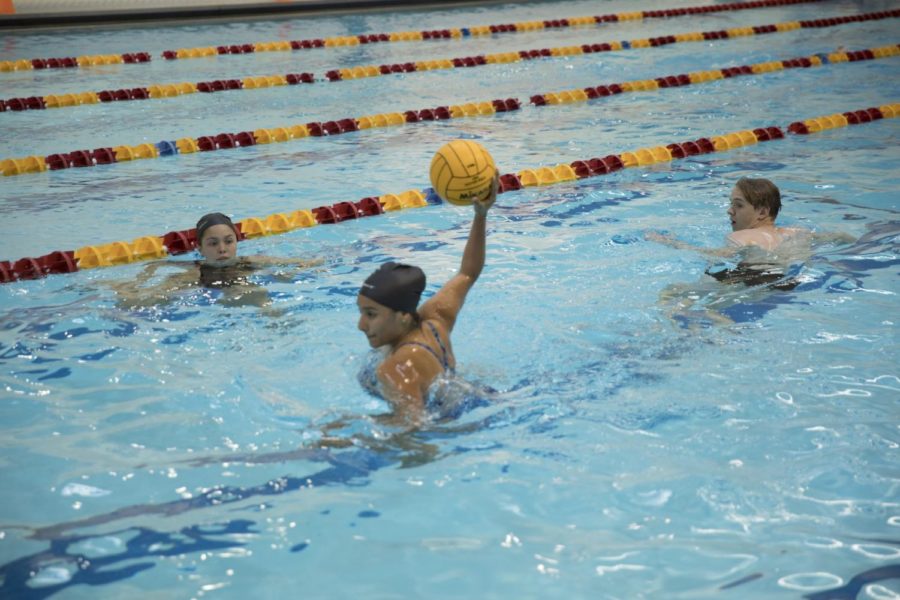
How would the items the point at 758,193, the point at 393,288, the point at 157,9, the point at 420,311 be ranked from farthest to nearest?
1. the point at 157,9
2. the point at 758,193
3. the point at 420,311
4. the point at 393,288

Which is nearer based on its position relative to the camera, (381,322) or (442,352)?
(381,322)

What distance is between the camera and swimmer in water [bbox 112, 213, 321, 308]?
5012 mm

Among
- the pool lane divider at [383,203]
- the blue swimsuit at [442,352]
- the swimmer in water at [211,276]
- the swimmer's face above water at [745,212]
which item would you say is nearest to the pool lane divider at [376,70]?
the pool lane divider at [383,203]

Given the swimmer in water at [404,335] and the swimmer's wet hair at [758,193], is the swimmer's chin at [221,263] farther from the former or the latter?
the swimmer's wet hair at [758,193]

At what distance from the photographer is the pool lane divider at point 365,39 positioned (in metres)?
11.7

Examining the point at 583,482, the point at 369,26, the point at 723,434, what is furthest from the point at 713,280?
the point at 369,26

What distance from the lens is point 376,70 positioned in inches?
449

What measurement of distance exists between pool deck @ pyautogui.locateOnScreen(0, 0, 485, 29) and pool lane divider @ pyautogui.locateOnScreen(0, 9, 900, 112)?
520 cm

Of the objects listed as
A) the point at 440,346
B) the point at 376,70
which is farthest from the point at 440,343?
the point at 376,70

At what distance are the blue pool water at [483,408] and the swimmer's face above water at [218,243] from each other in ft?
0.81

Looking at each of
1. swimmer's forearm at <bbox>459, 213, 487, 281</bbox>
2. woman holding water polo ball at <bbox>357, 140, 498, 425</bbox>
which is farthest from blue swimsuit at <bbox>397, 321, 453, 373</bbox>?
swimmer's forearm at <bbox>459, 213, 487, 281</bbox>

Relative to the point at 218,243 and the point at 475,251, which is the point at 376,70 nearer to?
the point at 218,243

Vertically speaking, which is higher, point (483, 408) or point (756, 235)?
point (756, 235)

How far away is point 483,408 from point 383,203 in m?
3.12
